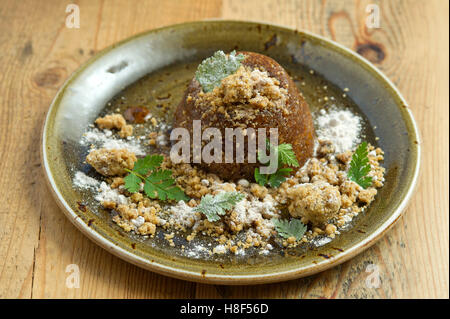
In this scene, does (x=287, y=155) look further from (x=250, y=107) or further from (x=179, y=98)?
(x=179, y=98)

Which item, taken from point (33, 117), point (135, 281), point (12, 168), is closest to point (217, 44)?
point (33, 117)

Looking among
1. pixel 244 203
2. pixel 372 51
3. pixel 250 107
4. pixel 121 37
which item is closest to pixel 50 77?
pixel 121 37

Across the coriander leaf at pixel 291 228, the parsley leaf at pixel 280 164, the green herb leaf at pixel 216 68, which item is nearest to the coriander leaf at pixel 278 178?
the parsley leaf at pixel 280 164

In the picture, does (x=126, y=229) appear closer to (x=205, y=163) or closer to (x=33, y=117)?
(x=205, y=163)

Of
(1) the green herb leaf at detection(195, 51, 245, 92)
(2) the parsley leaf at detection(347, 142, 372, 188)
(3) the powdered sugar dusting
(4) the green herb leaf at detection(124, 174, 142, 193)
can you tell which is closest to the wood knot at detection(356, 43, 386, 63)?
(3) the powdered sugar dusting

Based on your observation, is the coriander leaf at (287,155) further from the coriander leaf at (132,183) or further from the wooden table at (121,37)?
the coriander leaf at (132,183)

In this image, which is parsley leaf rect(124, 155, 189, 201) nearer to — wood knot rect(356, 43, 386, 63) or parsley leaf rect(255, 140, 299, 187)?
parsley leaf rect(255, 140, 299, 187)
